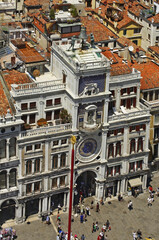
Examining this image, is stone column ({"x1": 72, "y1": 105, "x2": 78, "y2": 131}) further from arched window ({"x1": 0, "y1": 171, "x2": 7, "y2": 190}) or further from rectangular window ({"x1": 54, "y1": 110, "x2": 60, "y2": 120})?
arched window ({"x1": 0, "y1": 171, "x2": 7, "y2": 190})

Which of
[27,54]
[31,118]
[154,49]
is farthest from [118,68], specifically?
[154,49]

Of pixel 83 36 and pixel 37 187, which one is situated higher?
pixel 83 36

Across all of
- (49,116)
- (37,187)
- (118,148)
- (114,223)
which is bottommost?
(114,223)

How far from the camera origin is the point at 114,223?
111125 mm

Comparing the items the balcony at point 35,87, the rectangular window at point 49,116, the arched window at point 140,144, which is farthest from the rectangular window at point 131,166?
the balcony at point 35,87

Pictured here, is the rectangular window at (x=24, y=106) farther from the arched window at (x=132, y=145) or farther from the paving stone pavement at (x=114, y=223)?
the arched window at (x=132, y=145)

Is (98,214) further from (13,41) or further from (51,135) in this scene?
(13,41)

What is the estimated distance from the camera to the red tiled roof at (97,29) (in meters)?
146

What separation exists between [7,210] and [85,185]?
16.1 metres

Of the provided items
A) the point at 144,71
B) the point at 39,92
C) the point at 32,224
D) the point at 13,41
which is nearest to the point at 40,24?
the point at 13,41

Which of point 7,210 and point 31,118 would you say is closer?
point 31,118

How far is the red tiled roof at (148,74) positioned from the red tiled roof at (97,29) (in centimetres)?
2262

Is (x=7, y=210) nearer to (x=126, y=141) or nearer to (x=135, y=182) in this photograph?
(x=135, y=182)

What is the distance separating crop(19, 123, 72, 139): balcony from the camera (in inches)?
4065
